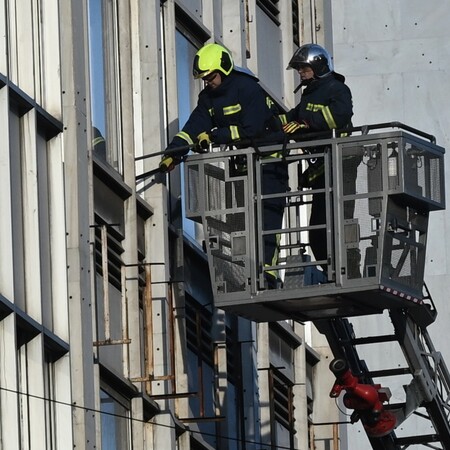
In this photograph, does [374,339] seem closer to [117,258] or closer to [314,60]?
[117,258]

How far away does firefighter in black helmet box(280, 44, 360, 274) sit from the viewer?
75.0 ft

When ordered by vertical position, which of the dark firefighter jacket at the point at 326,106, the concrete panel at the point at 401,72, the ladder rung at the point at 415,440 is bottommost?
Answer: the ladder rung at the point at 415,440

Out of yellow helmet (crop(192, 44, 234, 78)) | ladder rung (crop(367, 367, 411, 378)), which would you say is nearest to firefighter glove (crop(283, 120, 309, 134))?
yellow helmet (crop(192, 44, 234, 78))

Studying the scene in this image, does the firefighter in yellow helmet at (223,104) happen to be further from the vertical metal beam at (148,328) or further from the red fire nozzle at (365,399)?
the red fire nozzle at (365,399)

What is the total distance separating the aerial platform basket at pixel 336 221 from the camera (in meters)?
22.3

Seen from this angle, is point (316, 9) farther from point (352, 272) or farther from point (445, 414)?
point (352, 272)

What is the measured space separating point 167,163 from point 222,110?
818 millimetres

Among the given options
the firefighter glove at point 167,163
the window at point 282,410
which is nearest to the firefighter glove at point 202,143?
the firefighter glove at point 167,163

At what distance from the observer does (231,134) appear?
23.3m

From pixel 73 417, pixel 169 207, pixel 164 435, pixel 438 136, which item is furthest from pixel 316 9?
pixel 73 417

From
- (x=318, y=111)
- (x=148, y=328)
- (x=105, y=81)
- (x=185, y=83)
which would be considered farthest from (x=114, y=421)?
(x=185, y=83)

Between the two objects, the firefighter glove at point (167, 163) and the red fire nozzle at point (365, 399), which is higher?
the firefighter glove at point (167, 163)

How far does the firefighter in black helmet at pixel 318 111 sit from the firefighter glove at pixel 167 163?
4.06ft

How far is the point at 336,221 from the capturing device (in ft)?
73.5
